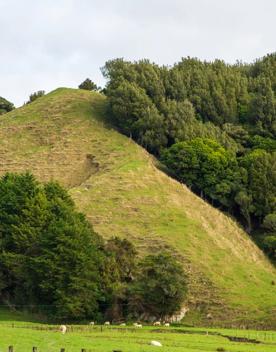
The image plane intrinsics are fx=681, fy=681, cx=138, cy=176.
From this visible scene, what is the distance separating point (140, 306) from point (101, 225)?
20.4 m

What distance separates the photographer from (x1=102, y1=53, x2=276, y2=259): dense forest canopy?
10819 cm

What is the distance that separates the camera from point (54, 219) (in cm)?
7969

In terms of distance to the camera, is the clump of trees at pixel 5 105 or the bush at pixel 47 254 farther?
the clump of trees at pixel 5 105

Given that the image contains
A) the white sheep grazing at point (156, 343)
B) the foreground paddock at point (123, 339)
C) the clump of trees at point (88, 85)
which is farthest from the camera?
the clump of trees at point (88, 85)

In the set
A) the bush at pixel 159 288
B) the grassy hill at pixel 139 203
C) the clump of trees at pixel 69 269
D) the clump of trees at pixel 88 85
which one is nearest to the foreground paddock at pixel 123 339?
the bush at pixel 159 288

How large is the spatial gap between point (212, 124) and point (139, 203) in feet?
105

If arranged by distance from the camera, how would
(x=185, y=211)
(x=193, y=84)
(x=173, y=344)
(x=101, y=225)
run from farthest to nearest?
(x=193, y=84) < (x=185, y=211) < (x=101, y=225) < (x=173, y=344)

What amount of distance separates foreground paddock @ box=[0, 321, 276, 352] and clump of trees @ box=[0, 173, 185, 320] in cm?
698

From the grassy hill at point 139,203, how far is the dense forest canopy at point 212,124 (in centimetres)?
366

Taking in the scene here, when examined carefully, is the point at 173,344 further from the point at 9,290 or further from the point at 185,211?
the point at 185,211

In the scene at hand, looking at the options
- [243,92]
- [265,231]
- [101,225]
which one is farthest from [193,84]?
[101,225]

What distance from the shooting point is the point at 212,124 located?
126 m

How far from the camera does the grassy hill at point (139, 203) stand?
268 feet

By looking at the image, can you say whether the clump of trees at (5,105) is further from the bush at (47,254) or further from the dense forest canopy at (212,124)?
the bush at (47,254)
